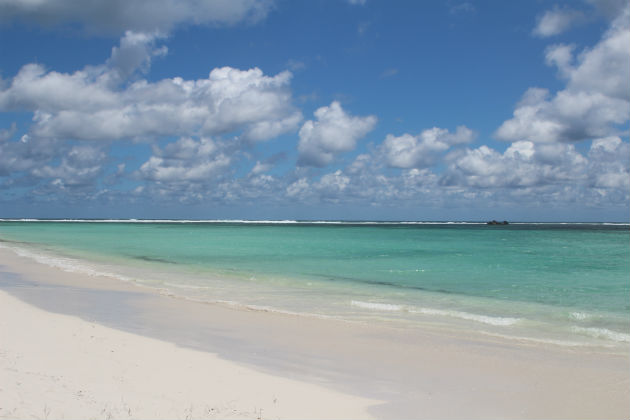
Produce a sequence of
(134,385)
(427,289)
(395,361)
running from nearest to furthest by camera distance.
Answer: (134,385), (395,361), (427,289)

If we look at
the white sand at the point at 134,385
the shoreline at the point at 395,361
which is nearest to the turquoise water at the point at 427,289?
the shoreline at the point at 395,361

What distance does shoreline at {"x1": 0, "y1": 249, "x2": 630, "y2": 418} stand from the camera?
6602 millimetres

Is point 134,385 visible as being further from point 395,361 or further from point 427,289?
point 427,289

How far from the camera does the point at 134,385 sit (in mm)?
6164

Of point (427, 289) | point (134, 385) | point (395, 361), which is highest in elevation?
point (134, 385)

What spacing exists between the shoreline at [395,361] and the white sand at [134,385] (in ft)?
1.17

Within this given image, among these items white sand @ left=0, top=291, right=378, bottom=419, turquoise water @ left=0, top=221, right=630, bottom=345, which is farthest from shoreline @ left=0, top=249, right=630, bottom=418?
turquoise water @ left=0, top=221, right=630, bottom=345

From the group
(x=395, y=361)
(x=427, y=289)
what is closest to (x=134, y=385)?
(x=395, y=361)

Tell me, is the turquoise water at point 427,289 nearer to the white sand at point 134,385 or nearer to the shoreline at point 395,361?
the shoreline at point 395,361

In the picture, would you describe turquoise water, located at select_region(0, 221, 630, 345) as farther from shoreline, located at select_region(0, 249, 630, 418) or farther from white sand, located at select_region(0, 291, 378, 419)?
white sand, located at select_region(0, 291, 378, 419)

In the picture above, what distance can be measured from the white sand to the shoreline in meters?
0.36

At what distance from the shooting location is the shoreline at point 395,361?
660 centimetres

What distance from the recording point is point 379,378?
24.6 ft

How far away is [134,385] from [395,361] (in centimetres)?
453
